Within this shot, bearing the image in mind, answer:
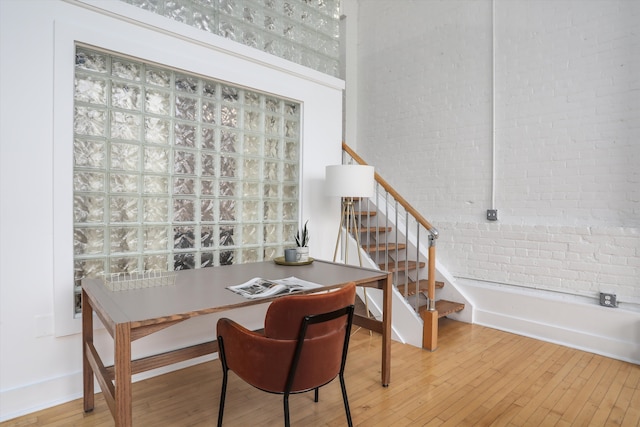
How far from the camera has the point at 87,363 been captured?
84.9 inches

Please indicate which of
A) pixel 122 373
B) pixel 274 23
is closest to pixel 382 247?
pixel 274 23

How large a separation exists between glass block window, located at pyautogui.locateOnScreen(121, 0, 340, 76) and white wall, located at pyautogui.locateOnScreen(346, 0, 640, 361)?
1444mm

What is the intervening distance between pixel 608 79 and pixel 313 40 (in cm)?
260

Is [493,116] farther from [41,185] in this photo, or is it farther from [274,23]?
[41,185]

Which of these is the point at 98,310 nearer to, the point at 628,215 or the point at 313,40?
the point at 313,40

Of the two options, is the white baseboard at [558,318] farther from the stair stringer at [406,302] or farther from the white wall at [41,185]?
the white wall at [41,185]

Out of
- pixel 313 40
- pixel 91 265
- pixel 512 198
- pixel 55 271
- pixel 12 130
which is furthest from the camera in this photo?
pixel 512 198

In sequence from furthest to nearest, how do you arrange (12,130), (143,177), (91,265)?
(143,177)
(91,265)
(12,130)

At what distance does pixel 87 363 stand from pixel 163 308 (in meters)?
0.93

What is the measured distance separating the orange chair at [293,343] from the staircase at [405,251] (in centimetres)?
171

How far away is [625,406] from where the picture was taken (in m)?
2.29

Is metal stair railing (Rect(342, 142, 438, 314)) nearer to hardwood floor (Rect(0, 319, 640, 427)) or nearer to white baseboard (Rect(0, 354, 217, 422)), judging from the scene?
hardwood floor (Rect(0, 319, 640, 427))

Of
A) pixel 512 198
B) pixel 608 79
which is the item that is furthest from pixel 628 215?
pixel 608 79

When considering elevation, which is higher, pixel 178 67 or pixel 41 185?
pixel 178 67
